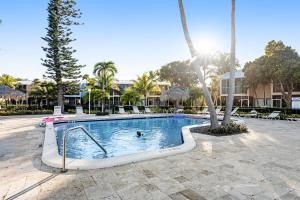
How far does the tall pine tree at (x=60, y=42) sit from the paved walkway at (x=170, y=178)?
21.7 metres

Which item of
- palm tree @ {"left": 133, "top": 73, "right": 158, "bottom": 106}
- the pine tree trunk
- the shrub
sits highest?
palm tree @ {"left": 133, "top": 73, "right": 158, "bottom": 106}

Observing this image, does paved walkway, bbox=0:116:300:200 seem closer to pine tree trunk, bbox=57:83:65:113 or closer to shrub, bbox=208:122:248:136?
shrub, bbox=208:122:248:136

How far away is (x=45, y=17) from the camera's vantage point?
2520 centimetres

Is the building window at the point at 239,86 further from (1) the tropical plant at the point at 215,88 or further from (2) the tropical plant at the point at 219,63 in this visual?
(1) the tropical plant at the point at 215,88

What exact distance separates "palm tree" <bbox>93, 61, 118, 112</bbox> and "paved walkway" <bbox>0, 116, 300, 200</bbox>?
19.1m

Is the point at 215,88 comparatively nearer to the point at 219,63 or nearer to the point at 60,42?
the point at 219,63

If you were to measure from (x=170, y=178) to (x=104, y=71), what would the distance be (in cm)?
2202

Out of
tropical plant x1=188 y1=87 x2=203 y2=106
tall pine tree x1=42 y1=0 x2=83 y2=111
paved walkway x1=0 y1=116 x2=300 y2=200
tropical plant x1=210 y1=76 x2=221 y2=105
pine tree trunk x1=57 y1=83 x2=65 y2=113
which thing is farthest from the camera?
tropical plant x1=210 y1=76 x2=221 y2=105

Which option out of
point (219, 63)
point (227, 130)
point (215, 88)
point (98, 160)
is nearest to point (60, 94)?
→ point (227, 130)

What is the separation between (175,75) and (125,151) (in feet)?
94.7

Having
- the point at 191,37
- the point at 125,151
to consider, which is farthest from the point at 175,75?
the point at 125,151

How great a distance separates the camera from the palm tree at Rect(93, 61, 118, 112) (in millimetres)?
24766

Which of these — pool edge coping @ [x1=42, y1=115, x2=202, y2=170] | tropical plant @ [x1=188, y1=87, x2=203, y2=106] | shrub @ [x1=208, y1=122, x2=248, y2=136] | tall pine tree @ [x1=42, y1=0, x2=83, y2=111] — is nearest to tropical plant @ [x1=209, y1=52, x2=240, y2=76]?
tropical plant @ [x1=188, y1=87, x2=203, y2=106]

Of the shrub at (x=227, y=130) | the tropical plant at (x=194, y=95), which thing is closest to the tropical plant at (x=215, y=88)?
the tropical plant at (x=194, y=95)
